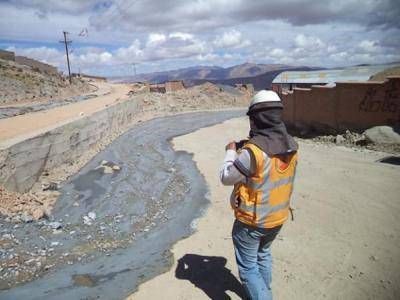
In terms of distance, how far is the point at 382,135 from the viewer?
12773mm

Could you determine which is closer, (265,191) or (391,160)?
(265,191)

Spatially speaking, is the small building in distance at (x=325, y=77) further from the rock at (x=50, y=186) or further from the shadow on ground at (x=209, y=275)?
the shadow on ground at (x=209, y=275)

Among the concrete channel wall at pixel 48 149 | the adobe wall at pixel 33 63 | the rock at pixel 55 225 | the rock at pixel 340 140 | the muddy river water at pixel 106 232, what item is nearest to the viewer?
the muddy river water at pixel 106 232

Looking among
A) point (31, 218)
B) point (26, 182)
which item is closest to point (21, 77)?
point (26, 182)

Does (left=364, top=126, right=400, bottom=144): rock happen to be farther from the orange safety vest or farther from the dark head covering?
the dark head covering

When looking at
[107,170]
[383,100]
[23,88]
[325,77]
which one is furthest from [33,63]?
[383,100]

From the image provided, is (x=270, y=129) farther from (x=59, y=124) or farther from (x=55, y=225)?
(x=59, y=124)

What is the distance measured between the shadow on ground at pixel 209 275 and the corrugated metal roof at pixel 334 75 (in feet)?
78.3

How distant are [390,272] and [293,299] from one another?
56.6 inches

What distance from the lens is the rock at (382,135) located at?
12477 millimetres

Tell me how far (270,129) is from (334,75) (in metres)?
29.3

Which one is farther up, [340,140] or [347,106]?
[347,106]

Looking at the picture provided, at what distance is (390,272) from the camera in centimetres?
472

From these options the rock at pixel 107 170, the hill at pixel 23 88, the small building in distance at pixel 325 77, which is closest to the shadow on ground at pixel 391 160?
the rock at pixel 107 170
